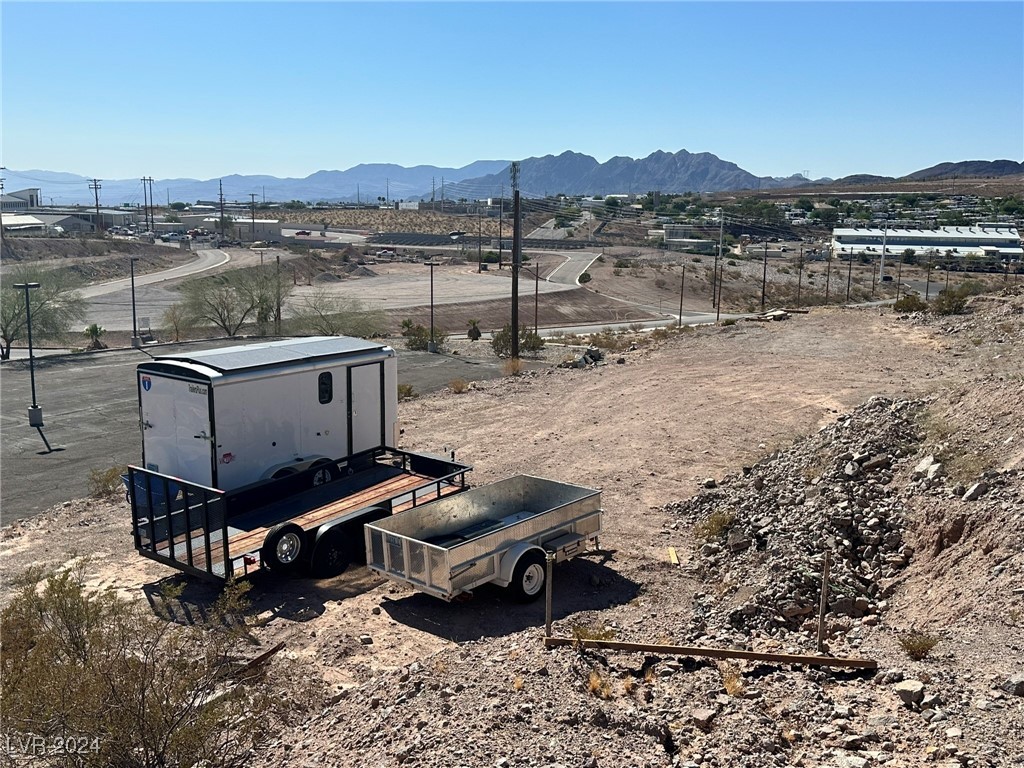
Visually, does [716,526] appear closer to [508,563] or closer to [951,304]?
[508,563]

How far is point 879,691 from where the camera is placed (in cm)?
769

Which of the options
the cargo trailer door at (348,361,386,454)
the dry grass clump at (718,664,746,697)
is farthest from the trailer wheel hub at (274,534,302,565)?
the dry grass clump at (718,664,746,697)

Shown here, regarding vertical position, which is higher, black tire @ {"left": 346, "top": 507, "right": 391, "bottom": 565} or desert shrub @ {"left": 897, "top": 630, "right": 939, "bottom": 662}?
desert shrub @ {"left": 897, "top": 630, "right": 939, "bottom": 662}

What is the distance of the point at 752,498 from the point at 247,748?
950 centimetres

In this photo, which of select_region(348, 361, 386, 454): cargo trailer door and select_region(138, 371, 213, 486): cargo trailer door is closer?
select_region(138, 371, 213, 486): cargo trailer door

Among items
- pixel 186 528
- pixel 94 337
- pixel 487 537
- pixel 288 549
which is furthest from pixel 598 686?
pixel 94 337

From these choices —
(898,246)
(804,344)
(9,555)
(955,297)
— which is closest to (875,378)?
(804,344)

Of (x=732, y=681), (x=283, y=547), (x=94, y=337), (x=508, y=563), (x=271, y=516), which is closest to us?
(x=732, y=681)

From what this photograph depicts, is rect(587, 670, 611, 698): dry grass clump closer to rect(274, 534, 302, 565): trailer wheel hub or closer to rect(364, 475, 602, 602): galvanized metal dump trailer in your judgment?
rect(364, 475, 602, 602): galvanized metal dump trailer

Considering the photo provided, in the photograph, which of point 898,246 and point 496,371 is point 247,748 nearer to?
point 496,371

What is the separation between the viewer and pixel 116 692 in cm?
714

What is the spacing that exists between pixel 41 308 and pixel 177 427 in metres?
33.3

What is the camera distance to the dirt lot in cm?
719

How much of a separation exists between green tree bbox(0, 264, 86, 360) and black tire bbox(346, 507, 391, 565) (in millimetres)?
30316
